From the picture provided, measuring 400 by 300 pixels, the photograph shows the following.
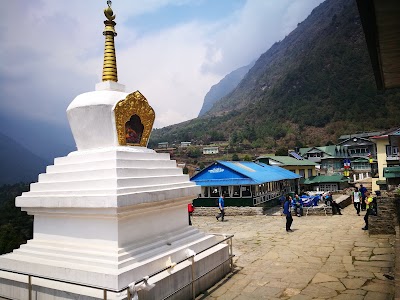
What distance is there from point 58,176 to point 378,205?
33.7ft

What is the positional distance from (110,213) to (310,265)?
17.9 ft

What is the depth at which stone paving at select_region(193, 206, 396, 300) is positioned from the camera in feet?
21.3

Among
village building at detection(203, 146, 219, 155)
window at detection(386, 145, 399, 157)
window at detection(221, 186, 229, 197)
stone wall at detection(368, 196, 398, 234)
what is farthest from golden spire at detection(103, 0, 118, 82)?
village building at detection(203, 146, 219, 155)

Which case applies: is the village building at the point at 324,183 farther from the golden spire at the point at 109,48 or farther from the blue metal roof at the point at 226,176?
the golden spire at the point at 109,48

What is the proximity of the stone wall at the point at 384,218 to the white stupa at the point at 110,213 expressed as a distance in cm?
640

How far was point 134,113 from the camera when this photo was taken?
25.8 feet

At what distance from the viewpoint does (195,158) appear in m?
81.4

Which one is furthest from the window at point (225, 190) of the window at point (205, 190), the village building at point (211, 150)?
the village building at point (211, 150)

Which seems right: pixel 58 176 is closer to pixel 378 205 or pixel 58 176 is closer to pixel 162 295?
pixel 162 295

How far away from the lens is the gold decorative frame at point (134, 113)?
748 centimetres

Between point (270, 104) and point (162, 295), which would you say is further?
point (270, 104)

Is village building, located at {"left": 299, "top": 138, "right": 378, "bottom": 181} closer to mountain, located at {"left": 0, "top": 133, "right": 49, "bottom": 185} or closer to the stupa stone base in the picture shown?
the stupa stone base

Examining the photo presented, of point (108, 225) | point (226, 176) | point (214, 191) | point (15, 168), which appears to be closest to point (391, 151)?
point (226, 176)

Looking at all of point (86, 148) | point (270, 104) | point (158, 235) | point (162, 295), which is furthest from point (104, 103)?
point (270, 104)
